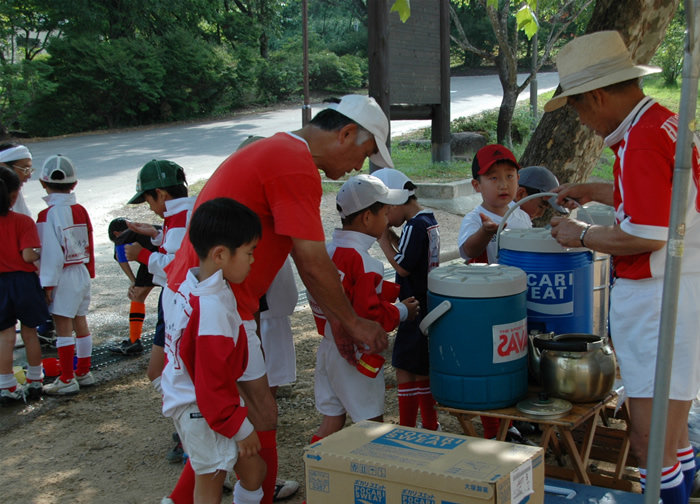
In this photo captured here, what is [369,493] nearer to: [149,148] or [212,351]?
[212,351]

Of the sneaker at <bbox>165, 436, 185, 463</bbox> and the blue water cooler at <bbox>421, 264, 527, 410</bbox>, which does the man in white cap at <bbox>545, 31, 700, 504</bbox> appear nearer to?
the blue water cooler at <bbox>421, 264, 527, 410</bbox>

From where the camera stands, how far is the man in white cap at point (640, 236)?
2350 millimetres

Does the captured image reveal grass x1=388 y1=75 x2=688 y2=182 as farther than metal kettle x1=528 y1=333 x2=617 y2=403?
Yes

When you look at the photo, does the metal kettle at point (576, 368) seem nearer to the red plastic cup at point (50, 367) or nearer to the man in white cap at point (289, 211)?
the man in white cap at point (289, 211)

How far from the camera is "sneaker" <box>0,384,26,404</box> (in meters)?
4.70

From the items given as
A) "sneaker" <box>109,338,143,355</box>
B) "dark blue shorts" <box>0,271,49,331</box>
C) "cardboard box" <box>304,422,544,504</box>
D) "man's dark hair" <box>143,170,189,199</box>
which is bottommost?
"sneaker" <box>109,338,143,355</box>

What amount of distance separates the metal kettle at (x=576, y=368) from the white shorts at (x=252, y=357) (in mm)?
1097

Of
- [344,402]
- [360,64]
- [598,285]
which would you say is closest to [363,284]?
[344,402]

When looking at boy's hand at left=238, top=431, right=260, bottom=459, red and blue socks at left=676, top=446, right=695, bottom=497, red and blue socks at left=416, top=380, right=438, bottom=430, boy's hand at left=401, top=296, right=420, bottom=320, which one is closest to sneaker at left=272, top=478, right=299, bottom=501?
red and blue socks at left=416, top=380, right=438, bottom=430

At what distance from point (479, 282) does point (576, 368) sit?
19.7 inches

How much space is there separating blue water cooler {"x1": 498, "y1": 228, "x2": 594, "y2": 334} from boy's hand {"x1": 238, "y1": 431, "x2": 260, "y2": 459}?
1239 millimetres

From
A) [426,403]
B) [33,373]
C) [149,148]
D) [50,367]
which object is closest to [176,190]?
[426,403]

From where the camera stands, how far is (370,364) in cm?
310

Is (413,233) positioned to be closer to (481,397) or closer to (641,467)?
(481,397)
